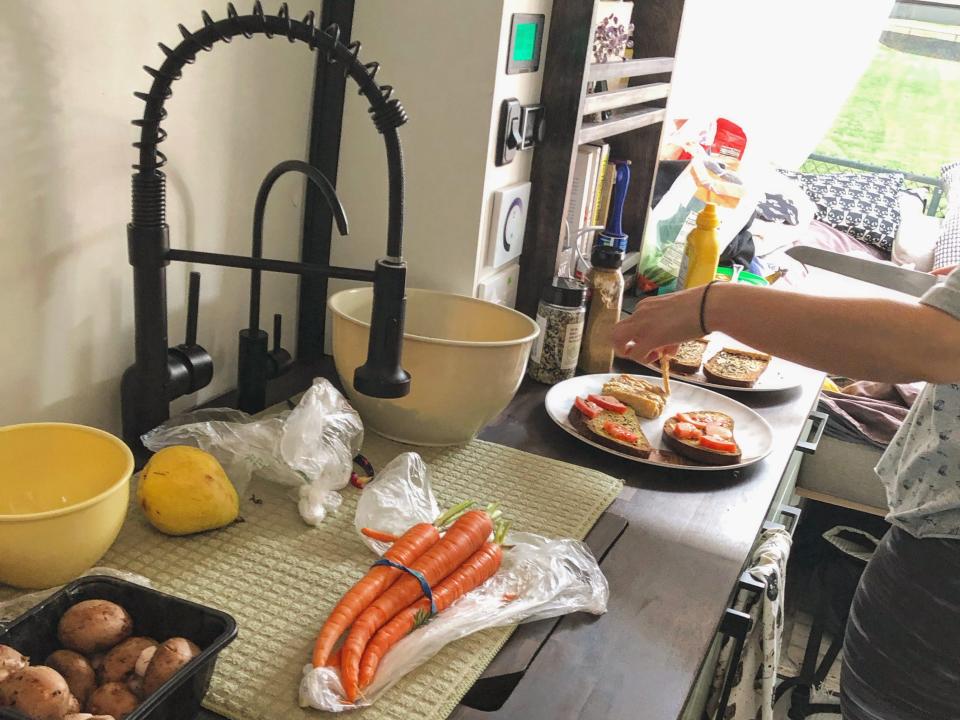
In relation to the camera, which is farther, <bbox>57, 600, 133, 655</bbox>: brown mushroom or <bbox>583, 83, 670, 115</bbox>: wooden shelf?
<bbox>583, 83, 670, 115</bbox>: wooden shelf

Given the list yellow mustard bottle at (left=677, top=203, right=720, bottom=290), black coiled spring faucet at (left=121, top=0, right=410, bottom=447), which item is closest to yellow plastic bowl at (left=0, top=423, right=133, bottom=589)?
black coiled spring faucet at (left=121, top=0, right=410, bottom=447)

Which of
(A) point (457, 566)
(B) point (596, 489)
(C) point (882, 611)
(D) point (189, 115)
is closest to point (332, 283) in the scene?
(D) point (189, 115)

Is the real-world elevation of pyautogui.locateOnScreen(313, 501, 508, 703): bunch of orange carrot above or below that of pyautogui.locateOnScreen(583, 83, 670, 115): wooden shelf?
below

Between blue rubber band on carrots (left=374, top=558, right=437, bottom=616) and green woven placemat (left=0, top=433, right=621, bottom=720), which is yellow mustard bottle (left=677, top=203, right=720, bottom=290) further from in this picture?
blue rubber band on carrots (left=374, top=558, right=437, bottom=616)

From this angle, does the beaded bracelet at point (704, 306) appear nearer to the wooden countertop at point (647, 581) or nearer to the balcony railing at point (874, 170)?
the wooden countertop at point (647, 581)

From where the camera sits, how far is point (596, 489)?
115 cm

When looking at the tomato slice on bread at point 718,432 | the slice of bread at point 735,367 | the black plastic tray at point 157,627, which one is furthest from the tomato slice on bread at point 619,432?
the black plastic tray at point 157,627

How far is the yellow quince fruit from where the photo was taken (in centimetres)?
91

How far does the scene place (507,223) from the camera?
4.66 ft

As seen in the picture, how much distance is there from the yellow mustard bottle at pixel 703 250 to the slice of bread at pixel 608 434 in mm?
553

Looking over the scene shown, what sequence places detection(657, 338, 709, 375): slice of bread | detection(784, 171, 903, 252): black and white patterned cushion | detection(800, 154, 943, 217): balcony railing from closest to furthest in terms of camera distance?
1. detection(657, 338, 709, 375): slice of bread
2. detection(784, 171, 903, 252): black and white patterned cushion
3. detection(800, 154, 943, 217): balcony railing

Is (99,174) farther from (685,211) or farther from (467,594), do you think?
(685,211)

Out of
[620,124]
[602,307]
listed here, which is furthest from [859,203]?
[602,307]

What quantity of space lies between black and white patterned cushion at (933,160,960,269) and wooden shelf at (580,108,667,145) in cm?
140
